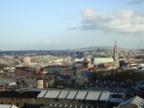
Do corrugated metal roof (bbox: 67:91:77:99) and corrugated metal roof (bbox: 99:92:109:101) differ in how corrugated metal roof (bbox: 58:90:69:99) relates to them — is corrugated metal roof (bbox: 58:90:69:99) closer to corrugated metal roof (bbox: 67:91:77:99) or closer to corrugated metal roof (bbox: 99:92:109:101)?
corrugated metal roof (bbox: 67:91:77:99)

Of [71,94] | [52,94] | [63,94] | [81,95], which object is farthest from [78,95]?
[52,94]


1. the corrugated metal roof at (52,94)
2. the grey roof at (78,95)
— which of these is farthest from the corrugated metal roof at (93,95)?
the corrugated metal roof at (52,94)

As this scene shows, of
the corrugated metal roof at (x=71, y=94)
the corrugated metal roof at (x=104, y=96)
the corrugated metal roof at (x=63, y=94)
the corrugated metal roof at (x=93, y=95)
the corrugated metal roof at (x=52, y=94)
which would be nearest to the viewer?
the corrugated metal roof at (x=104, y=96)

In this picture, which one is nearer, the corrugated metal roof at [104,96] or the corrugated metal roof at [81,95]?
the corrugated metal roof at [104,96]

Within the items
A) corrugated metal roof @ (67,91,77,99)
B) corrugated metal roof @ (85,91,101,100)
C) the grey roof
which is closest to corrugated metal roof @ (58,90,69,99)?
the grey roof

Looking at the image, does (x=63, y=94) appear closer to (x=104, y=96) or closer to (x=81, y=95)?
(x=81, y=95)

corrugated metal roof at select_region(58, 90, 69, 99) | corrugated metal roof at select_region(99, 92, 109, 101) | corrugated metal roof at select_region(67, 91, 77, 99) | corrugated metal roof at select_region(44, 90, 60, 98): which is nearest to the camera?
corrugated metal roof at select_region(99, 92, 109, 101)

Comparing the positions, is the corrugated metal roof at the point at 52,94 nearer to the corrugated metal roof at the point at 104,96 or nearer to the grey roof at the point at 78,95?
the grey roof at the point at 78,95

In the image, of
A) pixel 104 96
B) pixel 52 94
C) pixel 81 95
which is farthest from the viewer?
pixel 52 94

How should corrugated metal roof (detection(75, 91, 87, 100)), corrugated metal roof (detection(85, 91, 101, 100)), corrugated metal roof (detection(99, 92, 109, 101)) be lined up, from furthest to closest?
1. corrugated metal roof (detection(75, 91, 87, 100))
2. corrugated metal roof (detection(85, 91, 101, 100))
3. corrugated metal roof (detection(99, 92, 109, 101))

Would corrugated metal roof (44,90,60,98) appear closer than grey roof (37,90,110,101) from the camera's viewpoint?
No

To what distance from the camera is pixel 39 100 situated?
134ft

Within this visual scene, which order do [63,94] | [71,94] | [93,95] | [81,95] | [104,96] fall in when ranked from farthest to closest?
[63,94]
[71,94]
[81,95]
[93,95]
[104,96]

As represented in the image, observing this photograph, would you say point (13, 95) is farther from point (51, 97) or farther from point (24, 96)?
point (51, 97)
